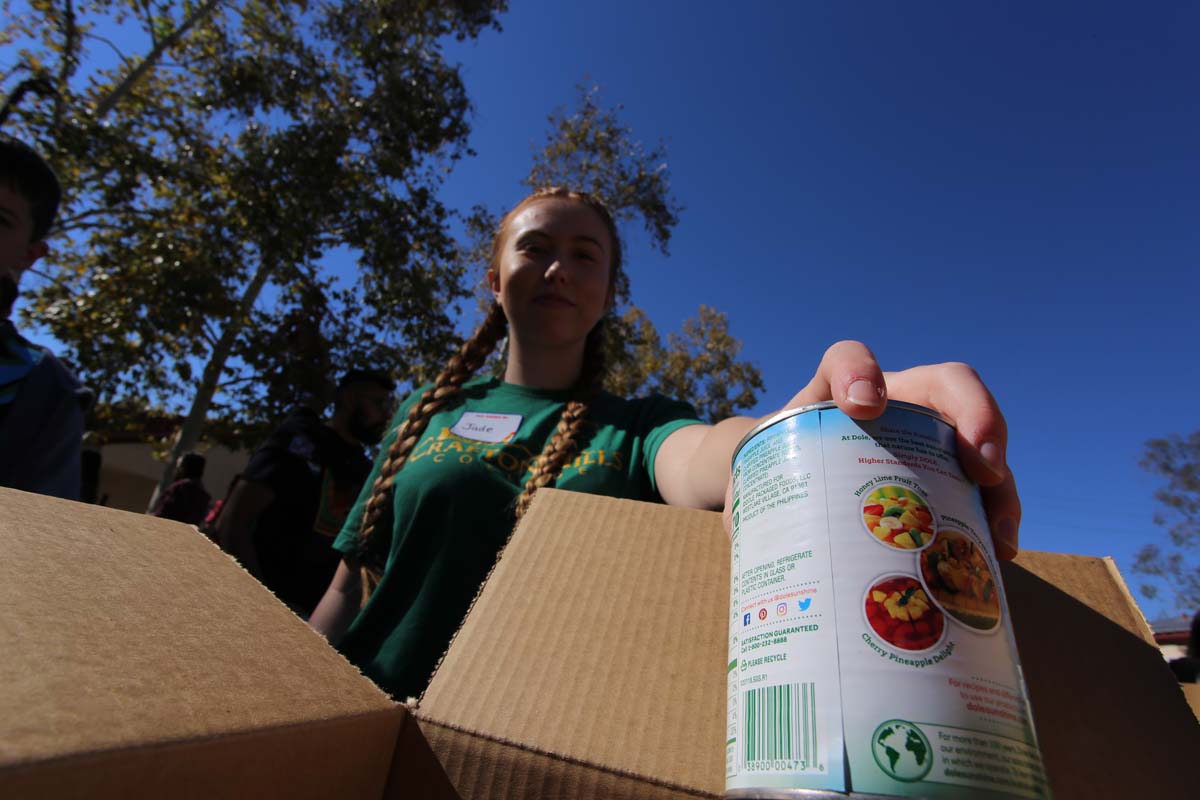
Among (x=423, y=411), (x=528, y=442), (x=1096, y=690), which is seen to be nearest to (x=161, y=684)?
(x=1096, y=690)

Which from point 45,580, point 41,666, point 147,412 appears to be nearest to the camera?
point 41,666

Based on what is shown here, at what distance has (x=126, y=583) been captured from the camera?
2.08ft

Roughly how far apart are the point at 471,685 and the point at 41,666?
1.25 feet

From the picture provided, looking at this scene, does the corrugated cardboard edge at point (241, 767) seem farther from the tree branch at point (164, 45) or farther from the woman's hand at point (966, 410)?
the tree branch at point (164, 45)

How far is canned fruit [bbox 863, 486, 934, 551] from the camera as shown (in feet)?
1.82

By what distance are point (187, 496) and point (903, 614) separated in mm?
7470

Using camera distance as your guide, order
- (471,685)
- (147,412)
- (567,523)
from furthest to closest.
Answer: (147,412)
(567,523)
(471,685)

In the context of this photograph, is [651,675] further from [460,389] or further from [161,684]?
[460,389]

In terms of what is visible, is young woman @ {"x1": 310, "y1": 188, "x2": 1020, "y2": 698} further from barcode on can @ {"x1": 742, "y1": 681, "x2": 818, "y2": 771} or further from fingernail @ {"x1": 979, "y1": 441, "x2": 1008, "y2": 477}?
barcode on can @ {"x1": 742, "y1": 681, "x2": 818, "y2": 771}

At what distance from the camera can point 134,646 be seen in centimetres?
53

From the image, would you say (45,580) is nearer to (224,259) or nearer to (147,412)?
(224,259)

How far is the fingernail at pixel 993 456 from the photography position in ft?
2.09

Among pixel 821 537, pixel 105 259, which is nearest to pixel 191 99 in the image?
pixel 105 259

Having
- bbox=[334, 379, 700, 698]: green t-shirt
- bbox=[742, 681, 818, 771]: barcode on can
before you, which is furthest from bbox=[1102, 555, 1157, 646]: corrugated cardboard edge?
bbox=[334, 379, 700, 698]: green t-shirt
